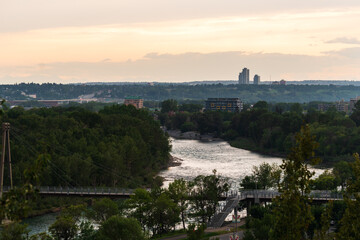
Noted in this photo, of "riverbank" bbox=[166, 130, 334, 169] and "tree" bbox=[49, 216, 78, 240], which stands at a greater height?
"tree" bbox=[49, 216, 78, 240]

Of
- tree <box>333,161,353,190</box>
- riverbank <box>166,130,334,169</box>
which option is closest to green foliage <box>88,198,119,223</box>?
tree <box>333,161,353,190</box>

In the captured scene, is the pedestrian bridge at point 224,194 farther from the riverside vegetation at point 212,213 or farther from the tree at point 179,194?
the tree at point 179,194

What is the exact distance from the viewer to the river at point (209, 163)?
76325mm

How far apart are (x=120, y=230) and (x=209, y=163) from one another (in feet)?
191

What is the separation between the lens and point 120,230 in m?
42.5

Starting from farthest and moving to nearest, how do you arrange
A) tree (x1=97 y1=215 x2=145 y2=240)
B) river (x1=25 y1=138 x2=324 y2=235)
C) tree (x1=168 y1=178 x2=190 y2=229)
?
river (x1=25 y1=138 x2=324 y2=235)
tree (x1=168 y1=178 x2=190 y2=229)
tree (x1=97 y1=215 x2=145 y2=240)

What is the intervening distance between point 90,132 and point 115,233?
53.2m

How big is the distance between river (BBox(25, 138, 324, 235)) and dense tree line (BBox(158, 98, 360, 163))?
21.6 ft

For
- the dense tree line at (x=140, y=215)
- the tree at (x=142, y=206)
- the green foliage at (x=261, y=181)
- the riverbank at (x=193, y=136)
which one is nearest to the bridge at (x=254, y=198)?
the dense tree line at (x=140, y=215)

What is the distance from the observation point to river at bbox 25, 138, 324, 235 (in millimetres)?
76325

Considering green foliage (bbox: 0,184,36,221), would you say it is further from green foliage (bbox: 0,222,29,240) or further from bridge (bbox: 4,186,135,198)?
bridge (bbox: 4,186,135,198)

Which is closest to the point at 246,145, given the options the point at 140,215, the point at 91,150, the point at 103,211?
the point at 91,150

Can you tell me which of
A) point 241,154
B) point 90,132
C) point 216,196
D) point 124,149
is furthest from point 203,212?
point 241,154

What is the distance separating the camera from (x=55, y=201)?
220 feet
